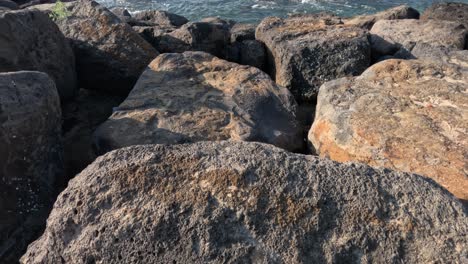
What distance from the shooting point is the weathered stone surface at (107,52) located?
174 inches

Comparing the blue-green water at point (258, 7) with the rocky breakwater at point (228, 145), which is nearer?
the rocky breakwater at point (228, 145)

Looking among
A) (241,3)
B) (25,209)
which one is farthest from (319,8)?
(25,209)

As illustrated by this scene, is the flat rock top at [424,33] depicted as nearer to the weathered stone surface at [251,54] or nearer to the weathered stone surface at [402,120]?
the weathered stone surface at [251,54]

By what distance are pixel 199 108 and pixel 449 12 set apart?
5865 millimetres

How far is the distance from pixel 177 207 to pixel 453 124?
2180mm

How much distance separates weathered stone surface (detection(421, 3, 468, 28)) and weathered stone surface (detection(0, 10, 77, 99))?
6.12 metres

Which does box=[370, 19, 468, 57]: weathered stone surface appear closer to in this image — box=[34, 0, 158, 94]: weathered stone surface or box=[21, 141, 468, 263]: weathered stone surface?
box=[34, 0, 158, 94]: weathered stone surface

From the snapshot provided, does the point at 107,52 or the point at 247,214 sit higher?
the point at 247,214

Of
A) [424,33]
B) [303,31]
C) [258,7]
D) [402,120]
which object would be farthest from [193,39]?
[258,7]

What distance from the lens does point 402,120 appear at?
10.3 feet

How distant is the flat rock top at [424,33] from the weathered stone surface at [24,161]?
4.25 m

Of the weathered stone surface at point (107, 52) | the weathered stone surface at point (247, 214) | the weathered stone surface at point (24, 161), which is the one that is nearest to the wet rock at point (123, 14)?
the weathered stone surface at point (107, 52)

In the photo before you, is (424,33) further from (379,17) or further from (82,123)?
(82,123)

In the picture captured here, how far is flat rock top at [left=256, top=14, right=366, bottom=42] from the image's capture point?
4957 mm
